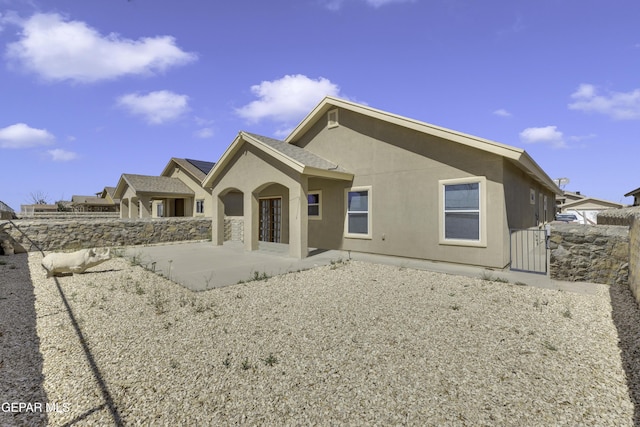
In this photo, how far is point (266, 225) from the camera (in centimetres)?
1534

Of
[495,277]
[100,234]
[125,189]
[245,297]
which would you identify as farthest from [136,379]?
[125,189]

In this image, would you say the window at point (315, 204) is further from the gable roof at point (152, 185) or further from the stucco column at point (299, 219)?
the gable roof at point (152, 185)

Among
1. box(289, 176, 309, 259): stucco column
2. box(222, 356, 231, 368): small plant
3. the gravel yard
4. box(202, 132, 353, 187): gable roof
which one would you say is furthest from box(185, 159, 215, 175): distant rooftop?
box(222, 356, 231, 368): small plant

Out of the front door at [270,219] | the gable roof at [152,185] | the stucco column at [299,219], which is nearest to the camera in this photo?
the stucco column at [299,219]

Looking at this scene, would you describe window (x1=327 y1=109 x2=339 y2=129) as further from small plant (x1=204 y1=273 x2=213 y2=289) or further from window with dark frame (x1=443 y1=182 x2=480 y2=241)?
small plant (x1=204 y1=273 x2=213 y2=289)

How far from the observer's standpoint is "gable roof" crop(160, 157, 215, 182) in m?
24.6

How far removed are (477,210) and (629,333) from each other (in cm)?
482

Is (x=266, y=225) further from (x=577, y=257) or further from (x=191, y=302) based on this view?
(x=577, y=257)

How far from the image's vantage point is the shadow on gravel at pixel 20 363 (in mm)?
2758

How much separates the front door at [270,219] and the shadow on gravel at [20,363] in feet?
30.2

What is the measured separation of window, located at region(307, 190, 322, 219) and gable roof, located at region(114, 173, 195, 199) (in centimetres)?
1532

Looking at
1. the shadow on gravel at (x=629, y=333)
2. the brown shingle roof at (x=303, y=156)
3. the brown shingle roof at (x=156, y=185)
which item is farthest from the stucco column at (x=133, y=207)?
the shadow on gravel at (x=629, y=333)

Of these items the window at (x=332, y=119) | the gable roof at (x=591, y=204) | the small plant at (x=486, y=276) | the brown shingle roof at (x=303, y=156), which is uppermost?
the window at (x=332, y=119)

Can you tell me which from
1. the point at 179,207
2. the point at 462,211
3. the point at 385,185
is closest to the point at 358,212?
the point at 385,185
